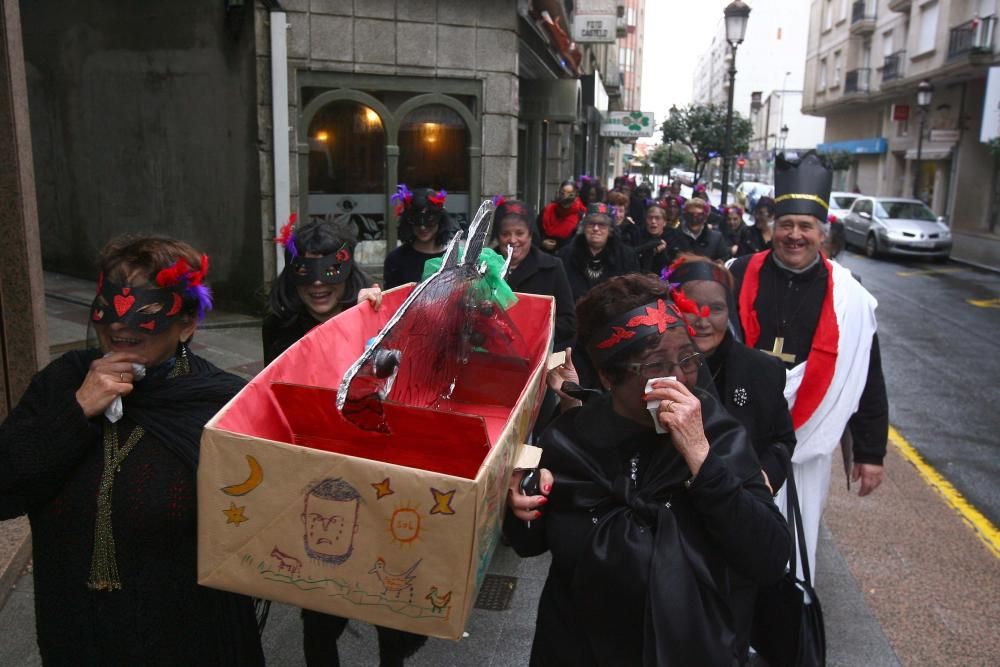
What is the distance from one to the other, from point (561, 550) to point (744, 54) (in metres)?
99.2

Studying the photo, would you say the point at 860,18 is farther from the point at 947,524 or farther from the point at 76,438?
the point at 76,438

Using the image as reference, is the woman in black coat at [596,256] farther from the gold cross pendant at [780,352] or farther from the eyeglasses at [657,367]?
the eyeglasses at [657,367]

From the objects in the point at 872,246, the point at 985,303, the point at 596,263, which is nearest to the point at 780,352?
the point at 596,263

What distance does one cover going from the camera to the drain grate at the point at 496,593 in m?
4.19

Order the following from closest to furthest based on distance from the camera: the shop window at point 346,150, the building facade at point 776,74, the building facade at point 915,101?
the shop window at point 346,150
the building facade at point 915,101
the building facade at point 776,74

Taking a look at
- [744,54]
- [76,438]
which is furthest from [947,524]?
[744,54]

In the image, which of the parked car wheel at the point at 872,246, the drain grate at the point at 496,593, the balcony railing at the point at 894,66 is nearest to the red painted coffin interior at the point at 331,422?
the drain grate at the point at 496,593

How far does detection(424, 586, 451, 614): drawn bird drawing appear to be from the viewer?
6.15 ft

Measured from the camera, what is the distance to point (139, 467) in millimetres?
2213

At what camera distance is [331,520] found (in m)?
1.89

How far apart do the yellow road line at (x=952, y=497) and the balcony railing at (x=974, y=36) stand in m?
25.8

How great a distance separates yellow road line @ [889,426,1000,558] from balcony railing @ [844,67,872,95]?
36943 mm

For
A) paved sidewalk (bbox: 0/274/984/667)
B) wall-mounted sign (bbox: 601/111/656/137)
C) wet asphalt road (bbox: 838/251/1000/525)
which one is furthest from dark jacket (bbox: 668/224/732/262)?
wall-mounted sign (bbox: 601/111/656/137)

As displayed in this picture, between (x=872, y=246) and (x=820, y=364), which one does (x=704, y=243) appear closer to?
(x=820, y=364)
